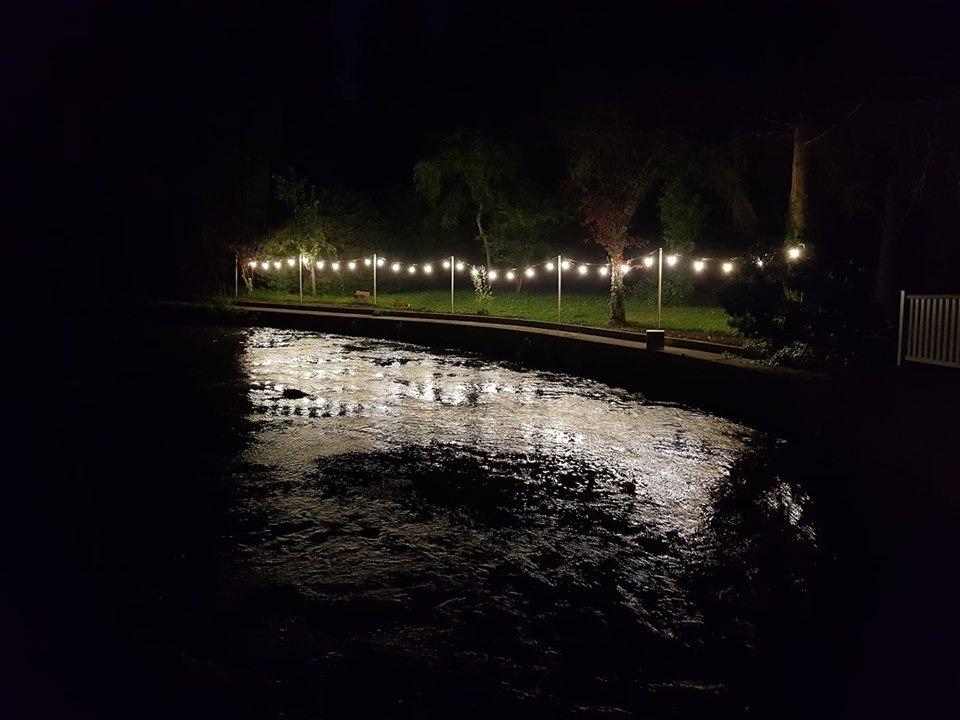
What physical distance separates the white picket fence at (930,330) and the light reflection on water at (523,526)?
156 inches

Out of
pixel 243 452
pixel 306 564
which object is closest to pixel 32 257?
pixel 243 452

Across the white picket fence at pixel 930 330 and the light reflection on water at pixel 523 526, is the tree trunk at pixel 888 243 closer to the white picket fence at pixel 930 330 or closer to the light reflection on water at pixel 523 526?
the white picket fence at pixel 930 330

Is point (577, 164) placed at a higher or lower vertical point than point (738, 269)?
higher

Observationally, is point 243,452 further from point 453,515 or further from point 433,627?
point 433,627

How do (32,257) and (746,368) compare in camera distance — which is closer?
(746,368)

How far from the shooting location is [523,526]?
18.2 feet

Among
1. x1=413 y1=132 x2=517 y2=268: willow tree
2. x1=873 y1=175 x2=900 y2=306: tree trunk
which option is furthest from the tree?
x1=873 y1=175 x2=900 y2=306: tree trunk

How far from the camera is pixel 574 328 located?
18.7 m

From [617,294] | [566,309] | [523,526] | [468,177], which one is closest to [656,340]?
[617,294]

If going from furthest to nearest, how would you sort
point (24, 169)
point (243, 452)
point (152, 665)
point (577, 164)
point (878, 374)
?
point (24, 169), point (577, 164), point (878, 374), point (243, 452), point (152, 665)

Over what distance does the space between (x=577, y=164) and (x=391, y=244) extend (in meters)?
15.8

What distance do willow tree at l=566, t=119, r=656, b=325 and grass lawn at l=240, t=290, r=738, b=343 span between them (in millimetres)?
1462

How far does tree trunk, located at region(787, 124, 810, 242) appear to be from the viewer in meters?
16.1

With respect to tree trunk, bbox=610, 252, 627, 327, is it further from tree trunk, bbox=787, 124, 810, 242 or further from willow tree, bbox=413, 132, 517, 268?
willow tree, bbox=413, 132, 517, 268
